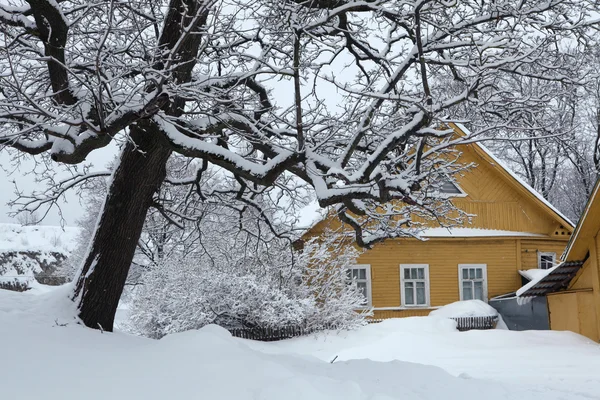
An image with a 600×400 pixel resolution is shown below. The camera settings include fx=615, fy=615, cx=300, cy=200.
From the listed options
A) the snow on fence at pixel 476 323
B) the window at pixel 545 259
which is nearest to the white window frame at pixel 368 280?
the snow on fence at pixel 476 323

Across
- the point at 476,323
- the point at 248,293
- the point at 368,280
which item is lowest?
the point at 476,323

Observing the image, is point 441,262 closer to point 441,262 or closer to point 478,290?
point 441,262

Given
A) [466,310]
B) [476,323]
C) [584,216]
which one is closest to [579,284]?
[584,216]

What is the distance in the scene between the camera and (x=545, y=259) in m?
23.8

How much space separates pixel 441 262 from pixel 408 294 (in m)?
1.76

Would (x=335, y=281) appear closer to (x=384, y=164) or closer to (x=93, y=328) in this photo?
(x=384, y=164)

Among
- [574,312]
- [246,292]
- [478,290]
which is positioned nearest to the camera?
[574,312]

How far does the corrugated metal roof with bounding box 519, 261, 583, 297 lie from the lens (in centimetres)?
1459

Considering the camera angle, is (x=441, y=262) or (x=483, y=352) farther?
(x=441, y=262)

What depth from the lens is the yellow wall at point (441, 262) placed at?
22719mm

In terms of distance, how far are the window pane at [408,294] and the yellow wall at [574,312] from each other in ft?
23.7

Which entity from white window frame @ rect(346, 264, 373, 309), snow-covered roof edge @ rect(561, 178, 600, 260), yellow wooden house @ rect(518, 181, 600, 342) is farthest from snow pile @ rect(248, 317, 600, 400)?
white window frame @ rect(346, 264, 373, 309)

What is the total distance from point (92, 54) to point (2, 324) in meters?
3.66

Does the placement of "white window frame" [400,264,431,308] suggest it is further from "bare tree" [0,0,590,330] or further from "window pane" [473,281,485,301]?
"bare tree" [0,0,590,330]
